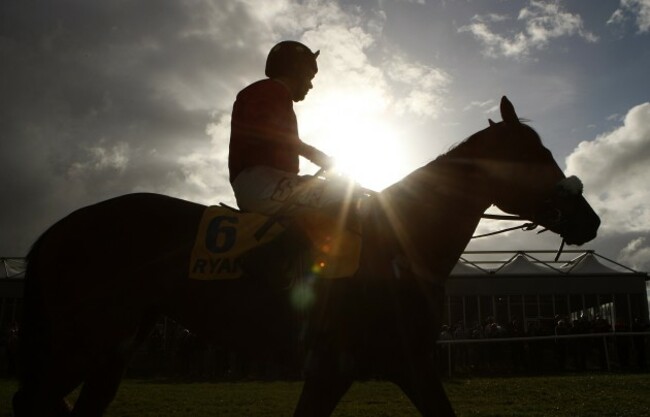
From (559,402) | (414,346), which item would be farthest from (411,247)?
(559,402)

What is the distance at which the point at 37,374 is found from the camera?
434 cm

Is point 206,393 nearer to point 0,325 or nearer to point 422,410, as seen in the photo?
point 422,410

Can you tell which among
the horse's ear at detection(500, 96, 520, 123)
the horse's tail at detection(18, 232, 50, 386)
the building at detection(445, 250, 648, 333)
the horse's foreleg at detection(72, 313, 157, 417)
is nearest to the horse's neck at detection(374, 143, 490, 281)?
the horse's ear at detection(500, 96, 520, 123)

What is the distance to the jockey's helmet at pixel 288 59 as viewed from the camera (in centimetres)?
477

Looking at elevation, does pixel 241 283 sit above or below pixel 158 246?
below

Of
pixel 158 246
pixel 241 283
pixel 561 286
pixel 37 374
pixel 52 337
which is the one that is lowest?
pixel 37 374

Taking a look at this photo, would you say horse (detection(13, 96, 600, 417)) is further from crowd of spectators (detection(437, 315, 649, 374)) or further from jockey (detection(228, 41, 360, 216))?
crowd of spectators (detection(437, 315, 649, 374))

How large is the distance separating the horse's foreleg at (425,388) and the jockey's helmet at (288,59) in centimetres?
264

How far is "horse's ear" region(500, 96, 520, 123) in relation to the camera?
5.09 metres

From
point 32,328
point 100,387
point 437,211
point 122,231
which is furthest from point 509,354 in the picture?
point 32,328

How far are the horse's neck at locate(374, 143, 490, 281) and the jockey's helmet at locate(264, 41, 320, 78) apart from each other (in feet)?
4.43

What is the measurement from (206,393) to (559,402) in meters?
8.80

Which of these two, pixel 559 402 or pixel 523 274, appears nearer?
pixel 559 402

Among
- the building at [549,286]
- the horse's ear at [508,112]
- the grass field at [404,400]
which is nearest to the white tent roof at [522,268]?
the building at [549,286]
